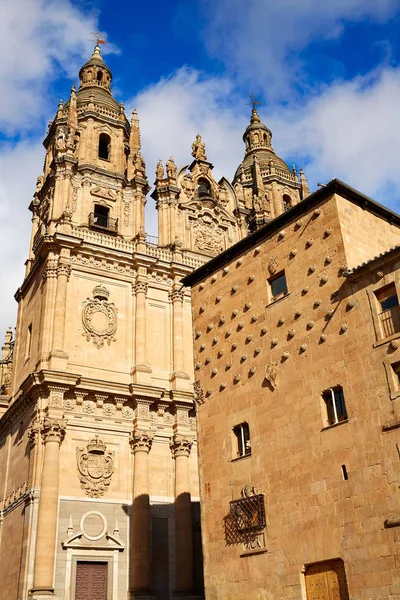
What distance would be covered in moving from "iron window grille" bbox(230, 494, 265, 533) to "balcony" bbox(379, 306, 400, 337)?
554 centimetres

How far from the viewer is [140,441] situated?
3095 cm

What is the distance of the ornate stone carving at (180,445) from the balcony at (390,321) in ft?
59.3

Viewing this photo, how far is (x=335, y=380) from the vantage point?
1659cm

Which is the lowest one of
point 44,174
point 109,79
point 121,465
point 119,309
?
point 121,465

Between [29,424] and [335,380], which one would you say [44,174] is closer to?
[29,424]

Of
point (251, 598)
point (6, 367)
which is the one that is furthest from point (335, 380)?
point (6, 367)

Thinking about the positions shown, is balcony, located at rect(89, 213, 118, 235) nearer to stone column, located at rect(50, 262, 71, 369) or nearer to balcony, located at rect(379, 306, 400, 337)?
stone column, located at rect(50, 262, 71, 369)

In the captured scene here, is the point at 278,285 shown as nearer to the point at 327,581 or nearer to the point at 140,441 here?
the point at 327,581

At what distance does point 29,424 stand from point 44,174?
18.2m

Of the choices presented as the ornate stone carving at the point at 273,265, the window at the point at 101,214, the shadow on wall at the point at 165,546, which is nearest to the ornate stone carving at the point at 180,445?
the shadow on wall at the point at 165,546

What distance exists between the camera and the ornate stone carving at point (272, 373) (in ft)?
60.0

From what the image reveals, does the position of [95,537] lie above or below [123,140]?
below

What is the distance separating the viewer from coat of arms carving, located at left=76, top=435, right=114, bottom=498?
29297mm

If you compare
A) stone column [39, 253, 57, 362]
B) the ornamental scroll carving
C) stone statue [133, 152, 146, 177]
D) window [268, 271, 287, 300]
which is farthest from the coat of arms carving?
stone statue [133, 152, 146, 177]
